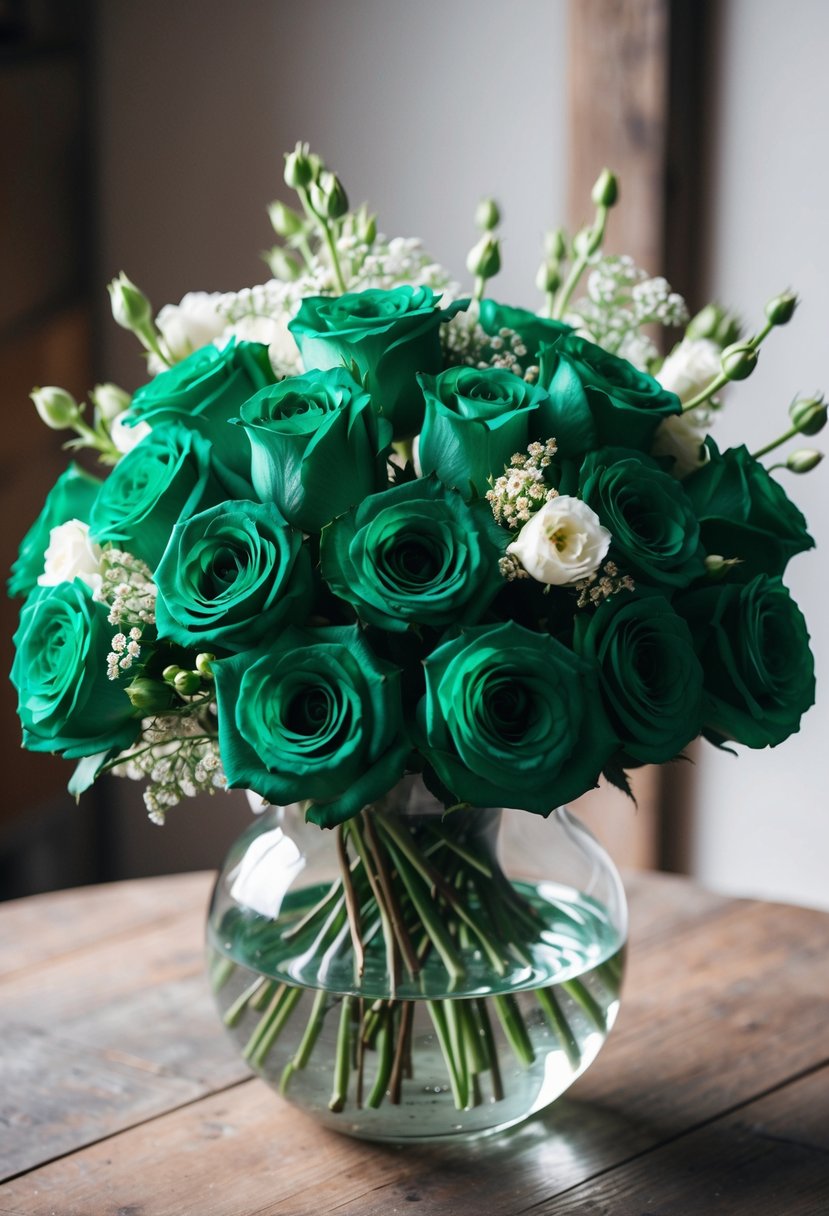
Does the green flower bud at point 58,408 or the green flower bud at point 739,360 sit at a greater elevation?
the green flower bud at point 739,360

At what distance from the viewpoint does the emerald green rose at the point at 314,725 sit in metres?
0.69

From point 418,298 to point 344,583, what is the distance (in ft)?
0.60

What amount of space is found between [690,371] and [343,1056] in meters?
0.49

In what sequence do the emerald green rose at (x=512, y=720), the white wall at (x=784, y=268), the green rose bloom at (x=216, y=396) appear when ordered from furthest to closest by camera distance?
the white wall at (x=784, y=268)
the green rose bloom at (x=216, y=396)
the emerald green rose at (x=512, y=720)

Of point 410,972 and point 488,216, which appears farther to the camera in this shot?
point 488,216

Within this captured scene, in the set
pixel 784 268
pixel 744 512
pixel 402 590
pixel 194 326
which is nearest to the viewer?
pixel 402 590

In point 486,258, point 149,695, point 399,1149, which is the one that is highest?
point 486,258

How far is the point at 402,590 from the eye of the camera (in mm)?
695

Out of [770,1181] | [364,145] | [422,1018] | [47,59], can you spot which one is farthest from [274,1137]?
[47,59]

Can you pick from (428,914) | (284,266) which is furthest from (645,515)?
(284,266)

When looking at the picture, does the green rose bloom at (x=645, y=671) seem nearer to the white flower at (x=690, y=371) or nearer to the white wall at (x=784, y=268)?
the white flower at (x=690, y=371)

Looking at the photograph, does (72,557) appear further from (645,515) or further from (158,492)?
(645,515)

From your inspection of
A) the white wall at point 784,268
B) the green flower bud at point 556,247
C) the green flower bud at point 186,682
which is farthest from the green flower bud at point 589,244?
the white wall at point 784,268

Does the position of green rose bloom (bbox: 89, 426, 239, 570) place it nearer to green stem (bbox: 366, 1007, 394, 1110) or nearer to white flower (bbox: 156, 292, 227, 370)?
white flower (bbox: 156, 292, 227, 370)
